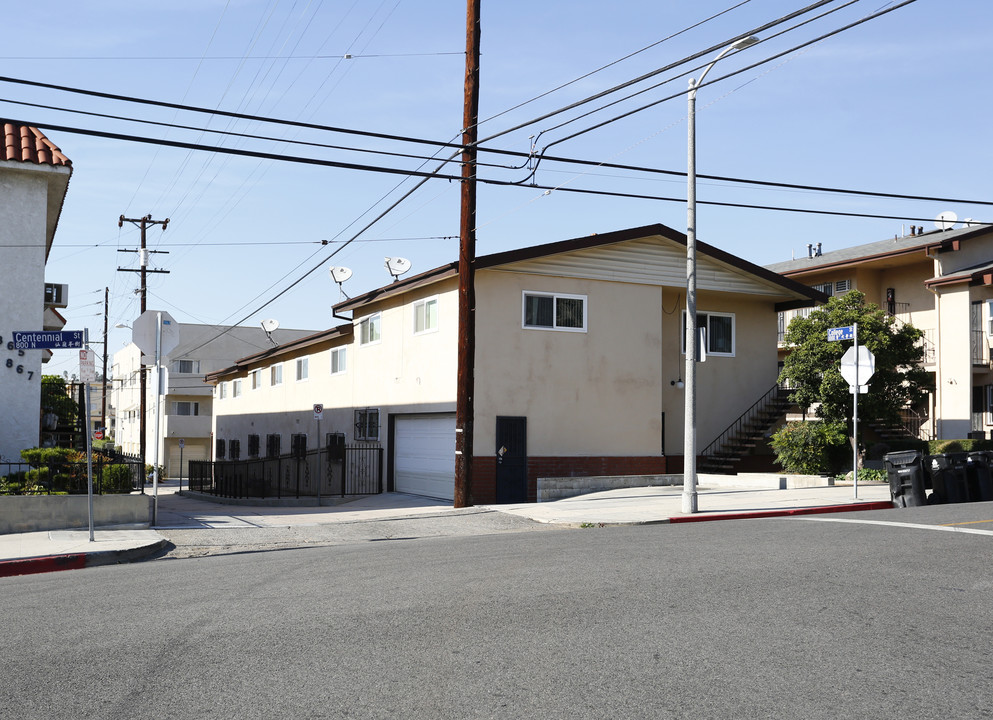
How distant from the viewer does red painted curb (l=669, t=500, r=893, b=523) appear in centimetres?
1750

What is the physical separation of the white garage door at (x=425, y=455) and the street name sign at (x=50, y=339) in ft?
34.7

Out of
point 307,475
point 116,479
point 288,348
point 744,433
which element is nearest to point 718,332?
point 744,433

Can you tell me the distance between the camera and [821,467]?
1024 inches

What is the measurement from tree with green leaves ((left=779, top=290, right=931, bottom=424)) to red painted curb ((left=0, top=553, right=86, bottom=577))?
20072 mm

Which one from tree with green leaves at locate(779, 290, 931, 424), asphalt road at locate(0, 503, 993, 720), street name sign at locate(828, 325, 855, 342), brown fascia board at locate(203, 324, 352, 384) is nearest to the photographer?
asphalt road at locate(0, 503, 993, 720)

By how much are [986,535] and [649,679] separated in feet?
27.3

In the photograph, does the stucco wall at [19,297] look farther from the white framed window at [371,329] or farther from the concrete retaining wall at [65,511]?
the white framed window at [371,329]

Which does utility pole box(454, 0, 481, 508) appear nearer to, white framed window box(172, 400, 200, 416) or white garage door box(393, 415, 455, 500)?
white garage door box(393, 415, 455, 500)

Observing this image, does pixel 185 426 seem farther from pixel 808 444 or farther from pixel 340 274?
pixel 808 444

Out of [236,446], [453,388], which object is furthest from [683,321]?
[236,446]

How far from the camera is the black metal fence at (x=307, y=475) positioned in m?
27.7

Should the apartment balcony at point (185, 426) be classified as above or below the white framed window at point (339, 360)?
below

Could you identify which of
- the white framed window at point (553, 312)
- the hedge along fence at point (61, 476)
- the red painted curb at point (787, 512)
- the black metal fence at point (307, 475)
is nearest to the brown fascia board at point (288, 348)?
the black metal fence at point (307, 475)

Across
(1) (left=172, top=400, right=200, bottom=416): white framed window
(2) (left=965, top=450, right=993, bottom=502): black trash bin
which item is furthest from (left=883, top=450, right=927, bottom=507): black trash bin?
(1) (left=172, top=400, right=200, bottom=416): white framed window
